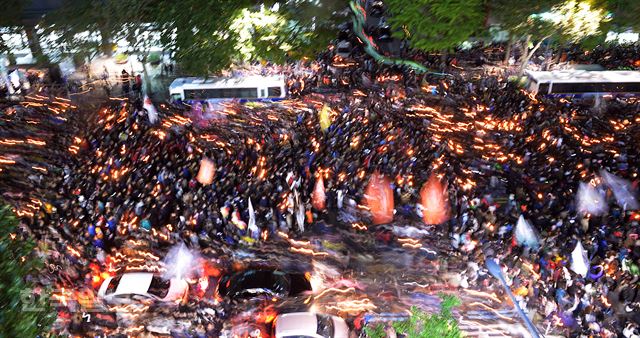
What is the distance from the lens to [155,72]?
24078 millimetres

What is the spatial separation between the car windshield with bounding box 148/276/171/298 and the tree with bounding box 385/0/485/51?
1194 centimetres

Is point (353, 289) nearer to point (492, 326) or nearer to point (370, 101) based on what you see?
point (492, 326)

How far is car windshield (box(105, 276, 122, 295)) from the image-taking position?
10.2 meters

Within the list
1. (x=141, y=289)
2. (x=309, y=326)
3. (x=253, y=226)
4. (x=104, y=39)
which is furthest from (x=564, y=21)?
(x=104, y=39)

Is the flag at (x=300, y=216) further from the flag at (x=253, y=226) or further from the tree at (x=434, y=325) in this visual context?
the tree at (x=434, y=325)

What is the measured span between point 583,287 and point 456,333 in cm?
542

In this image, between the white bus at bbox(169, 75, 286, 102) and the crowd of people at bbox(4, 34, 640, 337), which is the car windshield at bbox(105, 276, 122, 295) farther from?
the white bus at bbox(169, 75, 286, 102)

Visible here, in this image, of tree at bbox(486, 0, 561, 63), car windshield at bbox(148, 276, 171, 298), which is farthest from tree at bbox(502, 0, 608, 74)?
car windshield at bbox(148, 276, 171, 298)

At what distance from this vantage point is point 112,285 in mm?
10305

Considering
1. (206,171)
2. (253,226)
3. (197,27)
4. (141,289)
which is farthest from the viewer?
(197,27)

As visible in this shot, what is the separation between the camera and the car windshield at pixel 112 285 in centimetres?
1016

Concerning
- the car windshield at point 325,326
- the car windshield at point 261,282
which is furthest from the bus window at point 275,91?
the car windshield at point 325,326

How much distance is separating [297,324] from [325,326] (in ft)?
1.95

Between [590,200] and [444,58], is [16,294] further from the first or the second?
[444,58]
